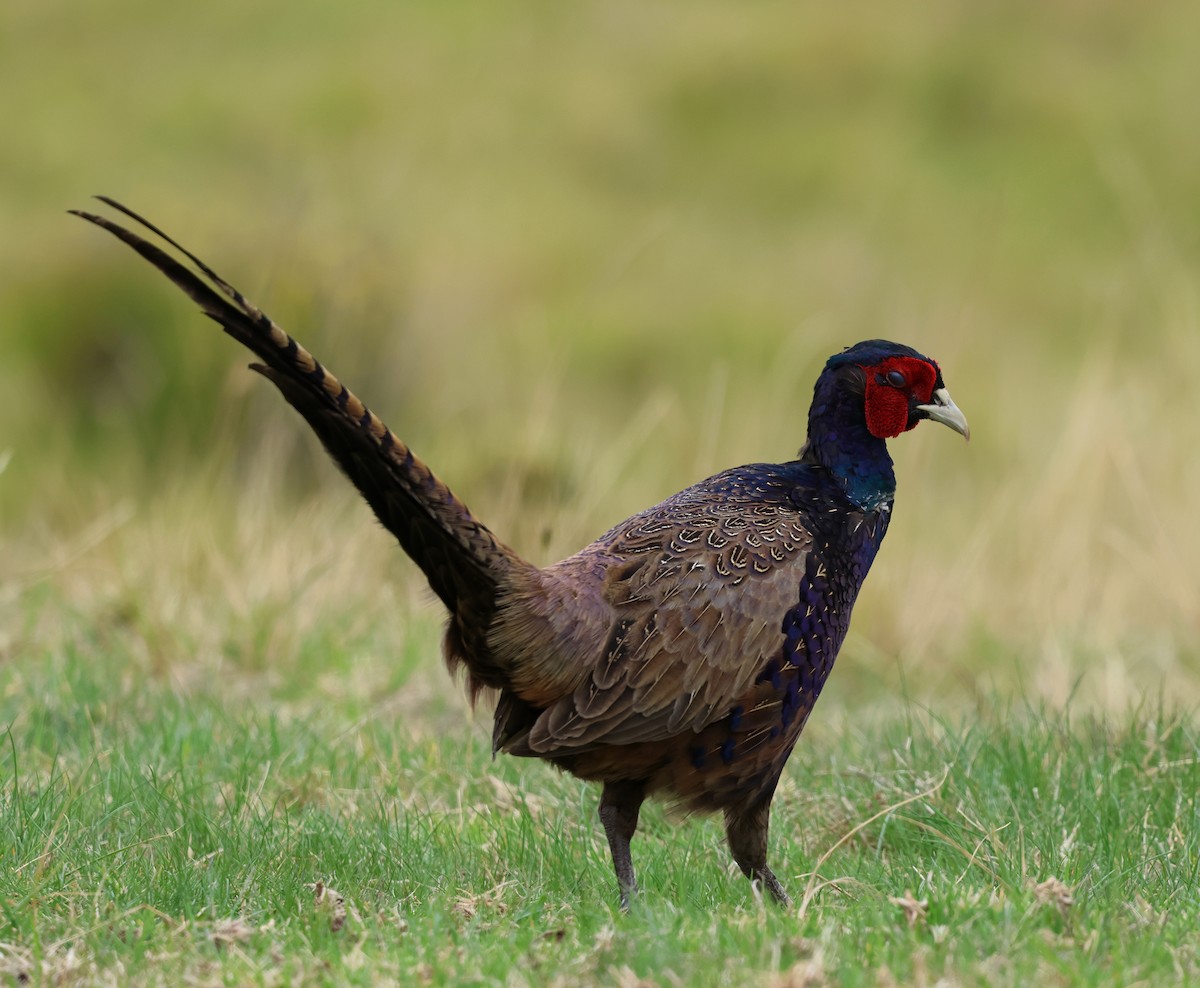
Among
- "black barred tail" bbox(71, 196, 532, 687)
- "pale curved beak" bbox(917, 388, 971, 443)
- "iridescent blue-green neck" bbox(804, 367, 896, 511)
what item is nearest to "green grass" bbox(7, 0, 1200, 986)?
"black barred tail" bbox(71, 196, 532, 687)

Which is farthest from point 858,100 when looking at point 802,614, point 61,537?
point 802,614

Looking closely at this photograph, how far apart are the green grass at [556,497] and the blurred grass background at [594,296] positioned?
0.19ft

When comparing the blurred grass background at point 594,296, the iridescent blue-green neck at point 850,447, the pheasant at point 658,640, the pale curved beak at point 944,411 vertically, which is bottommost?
the pheasant at point 658,640

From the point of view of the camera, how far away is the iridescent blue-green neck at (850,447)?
4.27 meters

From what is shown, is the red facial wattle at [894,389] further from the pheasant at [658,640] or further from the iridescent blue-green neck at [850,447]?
the pheasant at [658,640]

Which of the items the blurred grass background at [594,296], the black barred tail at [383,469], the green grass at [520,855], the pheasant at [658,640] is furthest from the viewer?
the blurred grass background at [594,296]

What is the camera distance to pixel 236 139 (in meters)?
20.9

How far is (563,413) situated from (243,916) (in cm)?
1143

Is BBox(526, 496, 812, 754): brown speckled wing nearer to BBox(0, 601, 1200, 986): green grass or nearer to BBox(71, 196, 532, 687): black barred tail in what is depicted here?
BBox(71, 196, 532, 687): black barred tail

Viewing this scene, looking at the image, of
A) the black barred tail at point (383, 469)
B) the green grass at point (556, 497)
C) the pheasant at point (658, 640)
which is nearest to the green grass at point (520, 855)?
the green grass at point (556, 497)

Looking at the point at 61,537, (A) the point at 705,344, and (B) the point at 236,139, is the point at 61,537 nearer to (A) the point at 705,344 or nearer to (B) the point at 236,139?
(A) the point at 705,344


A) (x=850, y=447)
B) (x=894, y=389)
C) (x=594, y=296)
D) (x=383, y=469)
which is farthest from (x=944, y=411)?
(x=594, y=296)

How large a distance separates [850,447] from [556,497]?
9.74 feet

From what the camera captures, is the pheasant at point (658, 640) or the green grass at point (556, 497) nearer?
the green grass at point (556, 497)
